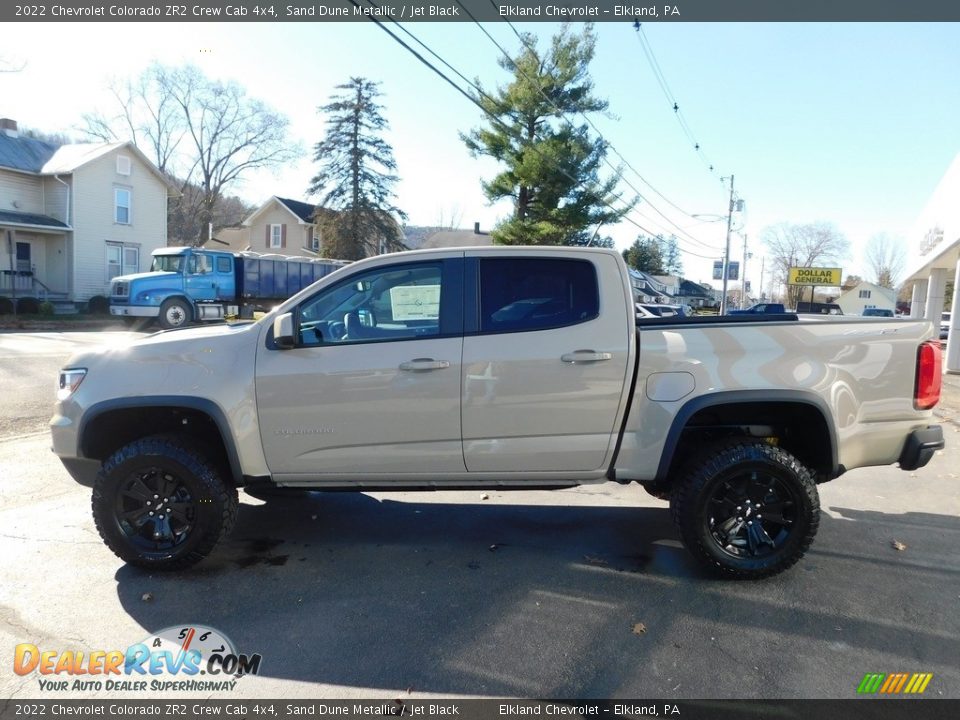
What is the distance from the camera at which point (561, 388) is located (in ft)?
12.9

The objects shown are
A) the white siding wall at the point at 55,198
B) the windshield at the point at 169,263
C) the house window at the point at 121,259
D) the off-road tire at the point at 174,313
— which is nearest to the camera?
the off-road tire at the point at 174,313

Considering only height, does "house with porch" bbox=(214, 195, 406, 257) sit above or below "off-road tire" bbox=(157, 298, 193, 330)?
above

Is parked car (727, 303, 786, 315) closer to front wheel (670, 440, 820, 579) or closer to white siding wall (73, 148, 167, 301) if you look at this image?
front wheel (670, 440, 820, 579)

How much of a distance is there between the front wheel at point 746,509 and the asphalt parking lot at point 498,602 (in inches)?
6.8

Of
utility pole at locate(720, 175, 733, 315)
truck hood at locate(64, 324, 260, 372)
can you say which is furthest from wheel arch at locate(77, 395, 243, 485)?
utility pole at locate(720, 175, 733, 315)

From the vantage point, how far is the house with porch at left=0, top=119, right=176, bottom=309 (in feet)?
93.6

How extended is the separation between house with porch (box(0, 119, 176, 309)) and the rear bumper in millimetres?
31604

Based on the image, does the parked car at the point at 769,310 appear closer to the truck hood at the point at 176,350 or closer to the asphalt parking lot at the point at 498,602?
the asphalt parking lot at the point at 498,602

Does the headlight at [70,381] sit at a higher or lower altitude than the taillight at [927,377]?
lower

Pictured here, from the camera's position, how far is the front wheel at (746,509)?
154 inches

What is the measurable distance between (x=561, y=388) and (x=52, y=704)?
289 centimetres

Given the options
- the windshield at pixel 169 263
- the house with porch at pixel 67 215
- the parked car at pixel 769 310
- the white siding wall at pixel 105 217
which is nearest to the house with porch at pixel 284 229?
the white siding wall at pixel 105 217

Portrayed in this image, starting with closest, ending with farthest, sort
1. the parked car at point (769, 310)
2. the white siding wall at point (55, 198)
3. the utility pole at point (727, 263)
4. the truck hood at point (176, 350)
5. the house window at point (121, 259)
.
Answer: the truck hood at point (176, 350)
the parked car at point (769, 310)
the white siding wall at point (55, 198)
the house window at point (121, 259)
the utility pole at point (727, 263)

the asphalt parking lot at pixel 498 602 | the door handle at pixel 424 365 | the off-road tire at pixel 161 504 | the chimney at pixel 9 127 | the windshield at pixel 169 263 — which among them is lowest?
the asphalt parking lot at pixel 498 602
